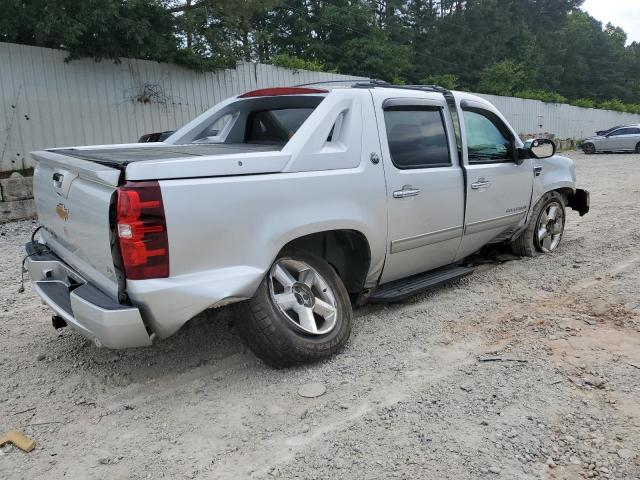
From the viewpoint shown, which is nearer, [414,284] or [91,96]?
[414,284]

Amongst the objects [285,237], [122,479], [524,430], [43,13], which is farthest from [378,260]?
[43,13]

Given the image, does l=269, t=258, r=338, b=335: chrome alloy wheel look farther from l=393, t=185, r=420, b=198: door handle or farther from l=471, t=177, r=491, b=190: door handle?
l=471, t=177, r=491, b=190: door handle

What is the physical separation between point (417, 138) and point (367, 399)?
2.11m

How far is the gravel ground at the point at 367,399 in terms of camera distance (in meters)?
2.55

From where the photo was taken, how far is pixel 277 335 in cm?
320

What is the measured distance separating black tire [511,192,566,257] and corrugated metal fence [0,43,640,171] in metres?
9.02

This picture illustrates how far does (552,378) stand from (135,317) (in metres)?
2.43

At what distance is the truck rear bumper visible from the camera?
2729 mm

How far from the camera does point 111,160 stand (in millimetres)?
3086

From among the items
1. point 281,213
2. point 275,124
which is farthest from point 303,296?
point 275,124

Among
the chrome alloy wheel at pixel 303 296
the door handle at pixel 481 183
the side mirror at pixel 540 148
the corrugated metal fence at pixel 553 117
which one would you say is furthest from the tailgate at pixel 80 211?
the corrugated metal fence at pixel 553 117

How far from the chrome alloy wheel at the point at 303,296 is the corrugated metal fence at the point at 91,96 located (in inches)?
348

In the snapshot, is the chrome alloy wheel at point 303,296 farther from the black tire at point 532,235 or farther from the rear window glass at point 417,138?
the black tire at point 532,235

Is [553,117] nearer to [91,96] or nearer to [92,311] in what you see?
[91,96]
